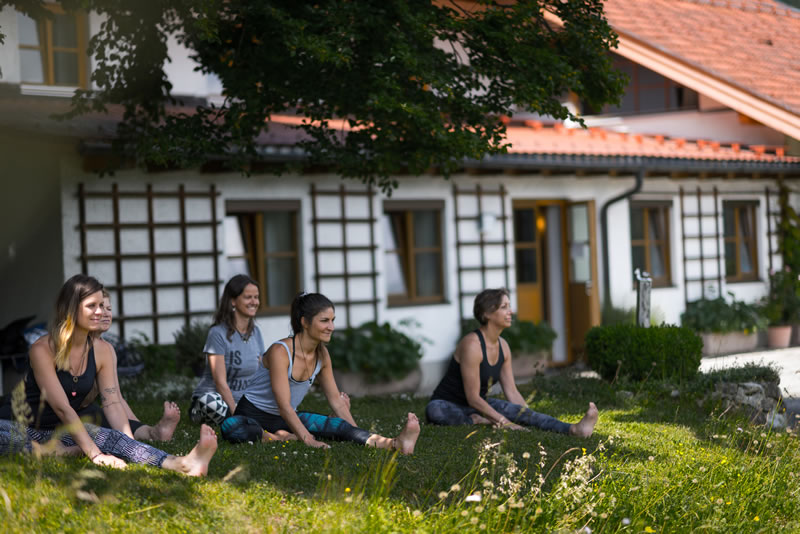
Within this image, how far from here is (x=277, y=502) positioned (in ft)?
13.7

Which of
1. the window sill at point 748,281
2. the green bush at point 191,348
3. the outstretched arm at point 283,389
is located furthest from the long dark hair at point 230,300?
the window sill at point 748,281

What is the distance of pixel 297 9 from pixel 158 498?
4.44 m

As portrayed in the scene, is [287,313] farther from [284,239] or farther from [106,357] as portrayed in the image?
[106,357]

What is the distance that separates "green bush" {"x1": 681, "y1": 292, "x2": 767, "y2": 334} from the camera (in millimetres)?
14508

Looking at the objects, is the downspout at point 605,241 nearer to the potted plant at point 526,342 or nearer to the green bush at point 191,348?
the potted plant at point 526,342

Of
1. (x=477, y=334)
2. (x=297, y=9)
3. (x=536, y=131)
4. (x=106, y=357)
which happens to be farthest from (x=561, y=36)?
(x=536, y=131)

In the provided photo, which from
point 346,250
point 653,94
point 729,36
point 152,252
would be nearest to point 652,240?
point 653,94

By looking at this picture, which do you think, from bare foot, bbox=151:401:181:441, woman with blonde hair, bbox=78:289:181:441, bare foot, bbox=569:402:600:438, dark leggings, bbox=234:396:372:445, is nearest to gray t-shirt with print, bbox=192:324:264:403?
dark leggings, bbox=234:396:372:445

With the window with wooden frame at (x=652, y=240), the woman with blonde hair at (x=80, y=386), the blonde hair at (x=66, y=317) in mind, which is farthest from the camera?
the window with wooden frame at (x=652, y=240)

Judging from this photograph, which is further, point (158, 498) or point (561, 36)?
point (561, 36)

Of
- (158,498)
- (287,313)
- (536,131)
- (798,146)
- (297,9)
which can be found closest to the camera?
(158,498)

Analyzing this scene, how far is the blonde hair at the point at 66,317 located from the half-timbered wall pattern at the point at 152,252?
5357 mm

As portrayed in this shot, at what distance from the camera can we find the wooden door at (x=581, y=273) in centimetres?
1391

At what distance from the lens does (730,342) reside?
578 inches
